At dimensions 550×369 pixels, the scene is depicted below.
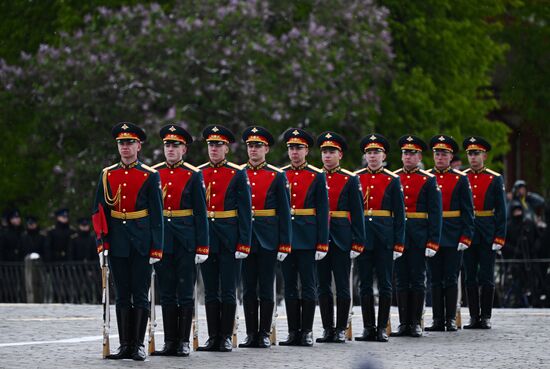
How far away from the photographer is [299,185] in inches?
703

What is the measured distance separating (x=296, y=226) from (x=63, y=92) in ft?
59.7

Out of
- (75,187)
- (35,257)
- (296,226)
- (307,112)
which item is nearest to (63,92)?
(75,187)

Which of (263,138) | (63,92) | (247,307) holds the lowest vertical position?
(247,307)

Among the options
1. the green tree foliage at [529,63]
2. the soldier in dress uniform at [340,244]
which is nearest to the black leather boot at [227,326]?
the soldier in dress uniform at [340,244]

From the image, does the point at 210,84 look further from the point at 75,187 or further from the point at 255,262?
the point at 255,262

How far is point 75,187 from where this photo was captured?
35125mm

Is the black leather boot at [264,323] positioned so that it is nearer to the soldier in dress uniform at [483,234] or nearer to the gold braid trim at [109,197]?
the gold braid trim at [109,197]

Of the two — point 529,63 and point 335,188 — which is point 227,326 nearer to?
point 335,188

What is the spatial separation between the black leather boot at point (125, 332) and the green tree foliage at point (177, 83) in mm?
18411

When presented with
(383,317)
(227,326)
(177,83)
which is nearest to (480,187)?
(383,317)

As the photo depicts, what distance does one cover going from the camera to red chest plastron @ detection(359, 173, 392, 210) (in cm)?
1872

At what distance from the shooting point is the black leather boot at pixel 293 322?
1762cm

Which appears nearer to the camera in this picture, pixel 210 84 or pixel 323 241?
pixel 323 241

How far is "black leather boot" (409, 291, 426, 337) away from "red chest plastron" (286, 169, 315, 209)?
6.24 ft
